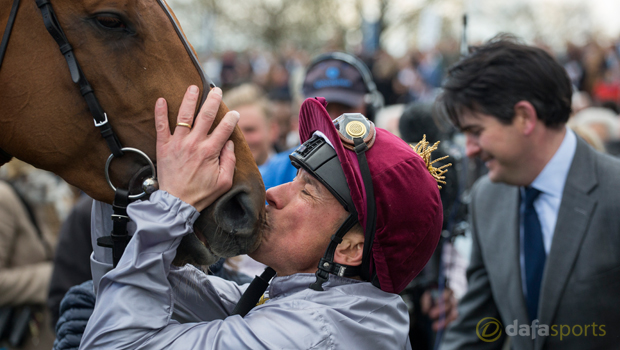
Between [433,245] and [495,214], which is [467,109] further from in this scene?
[433,245]

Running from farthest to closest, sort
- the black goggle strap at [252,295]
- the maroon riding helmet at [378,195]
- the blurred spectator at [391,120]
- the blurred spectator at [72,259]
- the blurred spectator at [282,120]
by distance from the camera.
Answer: the blurred spectator at [282,120], the blurred spectator at [391,120], the blurred spectator at [72,259], the black goggle strap at [252,295], the maroon riding helmet at [378,195]

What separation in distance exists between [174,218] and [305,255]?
497mm

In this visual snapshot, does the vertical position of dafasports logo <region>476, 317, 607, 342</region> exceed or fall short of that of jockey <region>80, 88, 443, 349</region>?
it falls short

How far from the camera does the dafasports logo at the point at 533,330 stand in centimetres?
241

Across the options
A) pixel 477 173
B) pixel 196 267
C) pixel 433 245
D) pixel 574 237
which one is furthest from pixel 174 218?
pixel 477 173

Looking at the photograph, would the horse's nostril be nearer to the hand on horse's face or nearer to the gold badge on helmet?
the hand on horse's face

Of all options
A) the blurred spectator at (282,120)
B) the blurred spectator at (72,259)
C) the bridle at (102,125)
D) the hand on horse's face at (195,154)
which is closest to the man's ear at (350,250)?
the hand on horse's face at (195,154)

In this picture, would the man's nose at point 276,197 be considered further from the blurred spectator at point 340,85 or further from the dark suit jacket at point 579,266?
the blurred spectator at point 340,85

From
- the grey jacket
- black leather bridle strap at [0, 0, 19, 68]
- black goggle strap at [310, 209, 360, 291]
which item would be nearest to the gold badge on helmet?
black goggle strap at [310, 209, 360, 291]

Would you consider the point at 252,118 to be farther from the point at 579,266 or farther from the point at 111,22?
the point at 579,266

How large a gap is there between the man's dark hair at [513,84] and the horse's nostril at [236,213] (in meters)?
1.81

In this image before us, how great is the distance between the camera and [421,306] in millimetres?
3625

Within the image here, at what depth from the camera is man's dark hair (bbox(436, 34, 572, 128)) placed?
274cm

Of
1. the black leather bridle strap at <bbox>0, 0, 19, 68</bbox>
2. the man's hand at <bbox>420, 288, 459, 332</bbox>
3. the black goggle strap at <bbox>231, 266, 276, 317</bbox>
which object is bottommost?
the man's hand at <bbox>420, 288, 459, 332</bbox>
